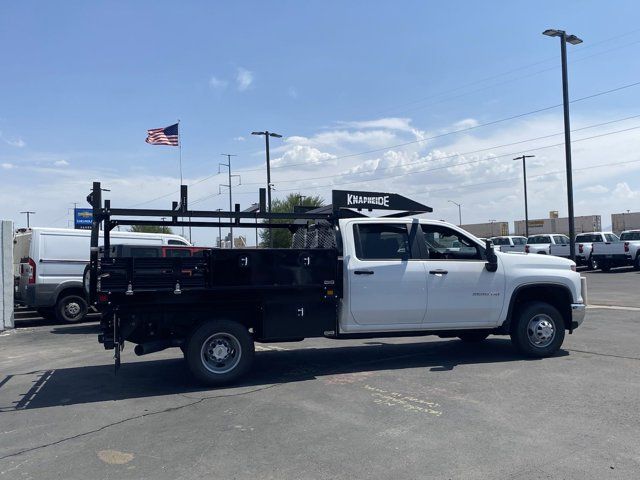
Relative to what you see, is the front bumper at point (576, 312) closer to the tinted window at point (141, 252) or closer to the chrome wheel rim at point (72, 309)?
the tinted window at point (141, 252)

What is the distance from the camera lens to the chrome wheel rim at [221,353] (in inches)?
278

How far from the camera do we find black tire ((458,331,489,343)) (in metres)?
9.12

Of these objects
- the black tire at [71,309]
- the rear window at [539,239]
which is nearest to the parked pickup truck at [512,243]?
the rear window at [539,239]

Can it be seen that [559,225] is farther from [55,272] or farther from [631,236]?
[55,272]

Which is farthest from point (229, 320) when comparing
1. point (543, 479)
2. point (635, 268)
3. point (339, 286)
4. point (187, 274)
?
point (635, 268)

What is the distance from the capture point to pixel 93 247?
694 cm

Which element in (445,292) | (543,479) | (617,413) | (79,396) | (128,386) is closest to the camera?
(543,479)

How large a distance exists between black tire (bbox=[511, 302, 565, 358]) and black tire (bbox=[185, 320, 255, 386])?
3934mm

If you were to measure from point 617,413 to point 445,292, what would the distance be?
2.76 m

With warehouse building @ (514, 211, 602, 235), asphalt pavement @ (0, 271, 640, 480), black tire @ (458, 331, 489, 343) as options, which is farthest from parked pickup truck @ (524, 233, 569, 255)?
warehouse building @ (514, 211, 602, 235)

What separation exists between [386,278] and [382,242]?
0.54 meters

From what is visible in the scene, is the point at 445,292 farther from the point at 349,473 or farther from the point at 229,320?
the point at 349,473

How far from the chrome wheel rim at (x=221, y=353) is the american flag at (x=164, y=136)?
25761mm

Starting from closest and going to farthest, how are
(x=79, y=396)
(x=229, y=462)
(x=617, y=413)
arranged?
1. (x=229, y=462)
2. (x=617, y=413)
3. (x=79, y=396)
